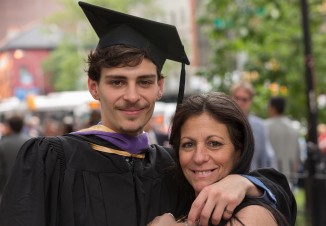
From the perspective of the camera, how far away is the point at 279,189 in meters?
3.55

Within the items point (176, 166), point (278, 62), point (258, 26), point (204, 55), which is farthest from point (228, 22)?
point (204, 55)

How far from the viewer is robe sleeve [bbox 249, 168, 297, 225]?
3.47 metres

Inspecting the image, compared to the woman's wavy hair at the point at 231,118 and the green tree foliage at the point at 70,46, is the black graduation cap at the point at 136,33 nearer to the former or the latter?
the woman's wavy hair at the point at 231,118

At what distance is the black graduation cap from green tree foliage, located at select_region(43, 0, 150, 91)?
4365 centimetres

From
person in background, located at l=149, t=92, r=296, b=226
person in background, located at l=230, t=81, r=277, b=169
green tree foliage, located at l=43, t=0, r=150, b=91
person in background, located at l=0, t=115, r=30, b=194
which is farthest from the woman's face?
green tree foliage, located at l=43, t=0, r=150, b=91

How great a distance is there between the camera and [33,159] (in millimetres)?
3316

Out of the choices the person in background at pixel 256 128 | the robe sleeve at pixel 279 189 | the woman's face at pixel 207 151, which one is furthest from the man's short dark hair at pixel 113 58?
the person in background at pixel 256 128

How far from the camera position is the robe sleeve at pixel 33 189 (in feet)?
10.6

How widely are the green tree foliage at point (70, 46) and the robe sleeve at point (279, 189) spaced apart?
4388cm

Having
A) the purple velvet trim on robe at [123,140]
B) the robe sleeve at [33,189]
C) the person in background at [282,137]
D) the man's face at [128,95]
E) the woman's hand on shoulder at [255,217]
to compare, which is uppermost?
the man's face at [128,95]

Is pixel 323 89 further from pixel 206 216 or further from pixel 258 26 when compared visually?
pixel 206 216

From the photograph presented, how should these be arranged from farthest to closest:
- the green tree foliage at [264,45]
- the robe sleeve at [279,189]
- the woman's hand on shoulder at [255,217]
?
the green tree foliage at [264,45] < the robe sleeve at [279,189] < the woman's hand on shoulder at [255,217]

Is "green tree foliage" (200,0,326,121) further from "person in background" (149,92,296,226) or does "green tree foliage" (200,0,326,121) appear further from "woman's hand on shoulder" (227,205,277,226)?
"woman's hand on shoulder" (227,205,277,226)

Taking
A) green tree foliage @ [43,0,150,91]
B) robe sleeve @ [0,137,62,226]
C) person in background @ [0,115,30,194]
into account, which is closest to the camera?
robe sleeve @ [0,137,62,226]
